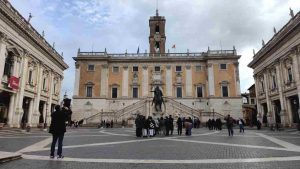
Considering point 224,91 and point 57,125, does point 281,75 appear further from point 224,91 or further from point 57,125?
point 57,125

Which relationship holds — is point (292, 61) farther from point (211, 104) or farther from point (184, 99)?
point (184, 99)

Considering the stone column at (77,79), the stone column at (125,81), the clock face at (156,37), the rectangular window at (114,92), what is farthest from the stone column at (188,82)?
the stone column at (77,79)

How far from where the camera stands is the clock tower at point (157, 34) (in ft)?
183

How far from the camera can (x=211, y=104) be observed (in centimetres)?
4584

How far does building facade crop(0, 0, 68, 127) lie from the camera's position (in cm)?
2319

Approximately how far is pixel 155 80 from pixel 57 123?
41.1 m

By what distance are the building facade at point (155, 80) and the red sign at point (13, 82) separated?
2164 cm

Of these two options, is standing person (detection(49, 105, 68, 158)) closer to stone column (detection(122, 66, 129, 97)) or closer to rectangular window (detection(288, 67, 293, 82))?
rectangular window (detection(288, 67, 293, 82))

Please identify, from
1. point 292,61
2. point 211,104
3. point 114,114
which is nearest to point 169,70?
point 211,104

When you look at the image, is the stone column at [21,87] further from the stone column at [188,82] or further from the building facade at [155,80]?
the stone column at [188,82]

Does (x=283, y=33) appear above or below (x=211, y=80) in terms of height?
above

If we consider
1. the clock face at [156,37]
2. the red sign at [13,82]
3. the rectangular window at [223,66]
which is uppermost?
the clock face at [156,37]

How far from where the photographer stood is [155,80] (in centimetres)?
4847

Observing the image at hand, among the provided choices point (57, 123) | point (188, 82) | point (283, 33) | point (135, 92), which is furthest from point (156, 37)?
point (57, 123)
